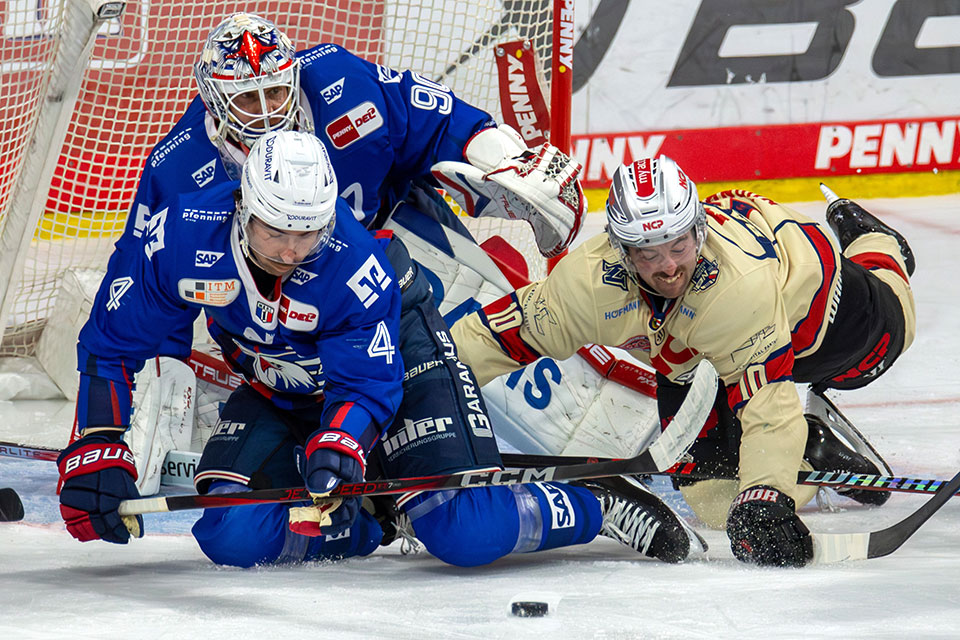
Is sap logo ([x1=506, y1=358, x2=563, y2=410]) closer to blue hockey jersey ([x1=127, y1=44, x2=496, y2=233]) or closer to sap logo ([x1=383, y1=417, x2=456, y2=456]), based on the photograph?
blue hockey jersey ([x1=127, y1=44, x2=496, y2=233])

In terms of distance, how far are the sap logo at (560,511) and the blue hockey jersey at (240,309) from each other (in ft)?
1.31

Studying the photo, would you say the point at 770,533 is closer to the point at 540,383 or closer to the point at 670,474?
the point at 670,474

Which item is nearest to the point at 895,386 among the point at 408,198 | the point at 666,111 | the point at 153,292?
the point at 408,198

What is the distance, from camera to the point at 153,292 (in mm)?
2617

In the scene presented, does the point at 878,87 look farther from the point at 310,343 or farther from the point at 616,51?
the point at 310,343

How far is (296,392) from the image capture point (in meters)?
2.88

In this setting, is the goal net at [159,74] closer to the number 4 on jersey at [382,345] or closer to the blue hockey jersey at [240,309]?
the blue hockey jersey at [240,309]

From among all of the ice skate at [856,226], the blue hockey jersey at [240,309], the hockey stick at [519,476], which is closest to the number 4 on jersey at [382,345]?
the blue hockey jersey at [240,309]

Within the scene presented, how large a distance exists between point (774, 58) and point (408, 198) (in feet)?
10.1

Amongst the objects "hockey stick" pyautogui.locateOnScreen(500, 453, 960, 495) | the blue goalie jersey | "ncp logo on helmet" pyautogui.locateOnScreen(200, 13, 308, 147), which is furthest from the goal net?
"hockey stick" pyautogui.locateOnScreen(500, 453, 960, 495)

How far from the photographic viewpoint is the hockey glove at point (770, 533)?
2609 millimetres

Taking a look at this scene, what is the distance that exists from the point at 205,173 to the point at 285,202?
2.39ft

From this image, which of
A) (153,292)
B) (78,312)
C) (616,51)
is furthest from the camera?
(616,51)

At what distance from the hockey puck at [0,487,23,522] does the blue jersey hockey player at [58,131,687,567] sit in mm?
465
